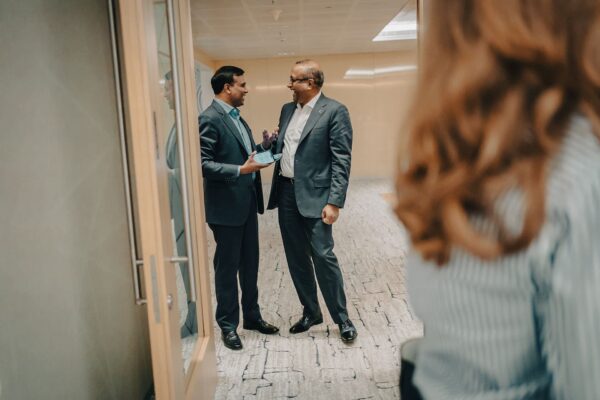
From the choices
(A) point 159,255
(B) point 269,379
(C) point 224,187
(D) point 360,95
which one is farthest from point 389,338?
(D) point 360,95

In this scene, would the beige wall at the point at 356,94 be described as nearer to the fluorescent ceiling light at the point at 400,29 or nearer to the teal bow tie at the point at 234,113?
the fluorescent ceiling light at the point at 400,29

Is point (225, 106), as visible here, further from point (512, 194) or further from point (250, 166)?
point (512, 194)

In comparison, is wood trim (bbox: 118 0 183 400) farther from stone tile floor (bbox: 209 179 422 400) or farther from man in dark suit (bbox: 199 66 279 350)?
man in dark suit (bbox: 199 66 279 350)

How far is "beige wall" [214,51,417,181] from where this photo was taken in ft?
37.1

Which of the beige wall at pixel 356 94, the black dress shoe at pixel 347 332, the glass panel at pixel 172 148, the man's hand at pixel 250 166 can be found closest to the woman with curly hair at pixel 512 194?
the glass panel at pixel 172 148

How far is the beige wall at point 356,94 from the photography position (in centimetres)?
1131

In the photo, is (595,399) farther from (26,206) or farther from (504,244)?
Answer: (26,206)

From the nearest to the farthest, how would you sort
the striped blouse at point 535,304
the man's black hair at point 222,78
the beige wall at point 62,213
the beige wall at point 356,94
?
the striped blouse at point 535,304 < the beige wall at point 62,213 < the man's black hair at point 222,78 < the beige wall at point 356,94

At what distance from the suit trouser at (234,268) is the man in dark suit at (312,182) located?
0.22 meters

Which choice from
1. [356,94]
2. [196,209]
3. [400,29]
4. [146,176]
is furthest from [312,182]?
[356,94]

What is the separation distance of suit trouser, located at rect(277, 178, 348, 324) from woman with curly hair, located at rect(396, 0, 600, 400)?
222 centimetres

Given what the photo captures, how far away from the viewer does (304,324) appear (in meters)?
3.08

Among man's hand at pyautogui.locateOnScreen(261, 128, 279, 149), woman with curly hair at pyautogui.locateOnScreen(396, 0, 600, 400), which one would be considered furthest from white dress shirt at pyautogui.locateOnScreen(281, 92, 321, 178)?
woman with curly hair at pyautogui.locateOnScreen(396, 0, 600, 400)

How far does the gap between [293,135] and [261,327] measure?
119 centimetres
